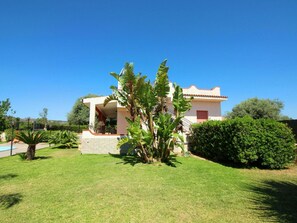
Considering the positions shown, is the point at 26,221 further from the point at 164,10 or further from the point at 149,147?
the point at 164,10

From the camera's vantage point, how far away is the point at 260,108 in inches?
1558

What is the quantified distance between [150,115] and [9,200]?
301 inches

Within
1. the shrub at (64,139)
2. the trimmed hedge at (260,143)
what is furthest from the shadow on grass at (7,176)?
the shrub at (64,139)

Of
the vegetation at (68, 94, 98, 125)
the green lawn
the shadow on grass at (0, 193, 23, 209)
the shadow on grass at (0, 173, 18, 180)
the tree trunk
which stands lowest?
the shadow on grass at (0, 173, 18, 180)

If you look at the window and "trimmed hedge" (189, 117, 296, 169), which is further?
the window

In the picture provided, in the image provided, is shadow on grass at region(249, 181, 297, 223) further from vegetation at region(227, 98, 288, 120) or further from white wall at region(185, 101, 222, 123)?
vegetation at region(227, 98, 288, 120)

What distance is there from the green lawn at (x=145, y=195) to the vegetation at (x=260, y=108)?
110ft

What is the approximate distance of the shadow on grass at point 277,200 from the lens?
4702 mm

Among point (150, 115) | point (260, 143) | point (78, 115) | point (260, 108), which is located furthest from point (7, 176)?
point (78, 115)

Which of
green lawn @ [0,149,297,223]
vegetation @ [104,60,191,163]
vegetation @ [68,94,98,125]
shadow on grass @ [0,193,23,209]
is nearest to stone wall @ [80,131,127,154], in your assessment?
vegetation @ [104,60,191,163]

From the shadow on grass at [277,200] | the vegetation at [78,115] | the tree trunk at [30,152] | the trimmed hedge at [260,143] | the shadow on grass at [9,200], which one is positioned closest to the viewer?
the shadow on grass at [277,200]

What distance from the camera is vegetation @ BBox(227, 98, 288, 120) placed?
39.0 m

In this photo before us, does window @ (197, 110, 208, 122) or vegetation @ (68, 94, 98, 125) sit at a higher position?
vegetation @ (68, 94, 98, 125)

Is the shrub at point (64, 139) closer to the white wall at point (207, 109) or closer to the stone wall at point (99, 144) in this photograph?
the stone wall at point (99, 144)
